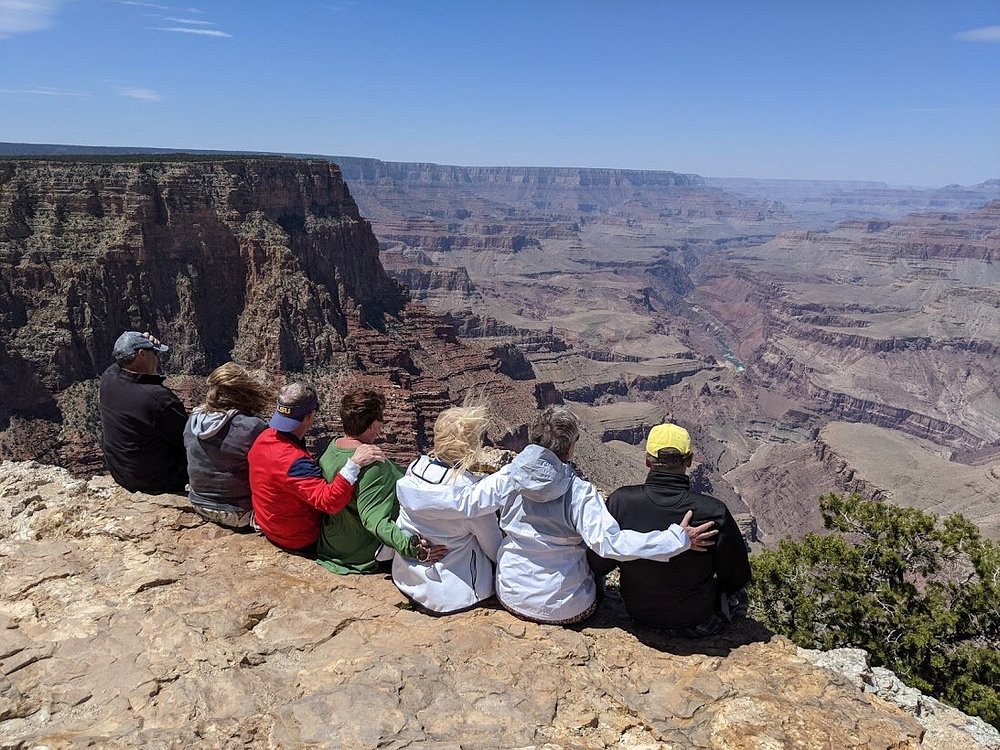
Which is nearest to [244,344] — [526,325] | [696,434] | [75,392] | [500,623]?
[75,392]

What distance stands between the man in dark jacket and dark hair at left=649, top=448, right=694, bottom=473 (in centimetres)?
598

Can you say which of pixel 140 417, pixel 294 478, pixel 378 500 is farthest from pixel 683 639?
pixel 140 417

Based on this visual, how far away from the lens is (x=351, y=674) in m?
5.52

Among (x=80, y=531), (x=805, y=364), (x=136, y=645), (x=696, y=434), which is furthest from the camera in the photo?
(x=805, y=364)

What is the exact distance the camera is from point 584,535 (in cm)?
600

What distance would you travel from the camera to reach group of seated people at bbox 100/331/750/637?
5.97 m

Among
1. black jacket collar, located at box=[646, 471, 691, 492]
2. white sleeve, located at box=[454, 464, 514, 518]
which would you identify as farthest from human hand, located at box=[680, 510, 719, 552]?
white sleeve, located at box=[454, 464, 514, 518]

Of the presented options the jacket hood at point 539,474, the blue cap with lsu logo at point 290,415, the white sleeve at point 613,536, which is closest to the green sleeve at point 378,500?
the blue cap with lsu logo at point 290,415

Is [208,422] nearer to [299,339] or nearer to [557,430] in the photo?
[557,430]

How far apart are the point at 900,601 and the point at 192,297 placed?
53.2m

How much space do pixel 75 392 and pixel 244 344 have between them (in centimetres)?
1325

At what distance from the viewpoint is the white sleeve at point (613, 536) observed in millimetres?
5852

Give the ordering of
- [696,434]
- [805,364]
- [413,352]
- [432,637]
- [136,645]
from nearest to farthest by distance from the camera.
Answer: [136,645] < [432,637] < [413,352] < [696,434] < [805,364]

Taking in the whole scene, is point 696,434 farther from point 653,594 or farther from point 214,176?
point 653,594
